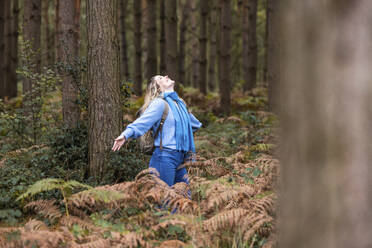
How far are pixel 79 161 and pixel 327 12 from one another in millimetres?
5953

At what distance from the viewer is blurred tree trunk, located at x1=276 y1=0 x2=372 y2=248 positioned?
1.59m

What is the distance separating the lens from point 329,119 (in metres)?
1.61

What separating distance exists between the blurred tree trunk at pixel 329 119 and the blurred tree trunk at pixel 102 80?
4932 millimetres

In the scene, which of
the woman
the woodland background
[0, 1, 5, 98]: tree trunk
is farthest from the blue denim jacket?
[0, 1, 5, 98]: tree trunk

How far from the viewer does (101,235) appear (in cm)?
415

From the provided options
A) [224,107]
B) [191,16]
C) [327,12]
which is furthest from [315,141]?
[191,16]

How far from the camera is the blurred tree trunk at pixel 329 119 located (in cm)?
159

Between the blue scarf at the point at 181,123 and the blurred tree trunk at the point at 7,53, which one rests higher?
the blurred tree trunk at the point at 7,53

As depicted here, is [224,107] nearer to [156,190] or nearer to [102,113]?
[102,113]

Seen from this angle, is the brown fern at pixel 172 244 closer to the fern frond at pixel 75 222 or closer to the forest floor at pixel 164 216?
the forest floor at pixel 164 216

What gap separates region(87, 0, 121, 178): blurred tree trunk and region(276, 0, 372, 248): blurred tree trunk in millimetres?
4932

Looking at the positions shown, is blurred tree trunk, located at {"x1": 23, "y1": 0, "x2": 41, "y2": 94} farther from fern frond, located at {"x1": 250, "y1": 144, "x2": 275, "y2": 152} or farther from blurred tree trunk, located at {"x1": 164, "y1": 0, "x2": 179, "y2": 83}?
fern frond, located at {"x1": 250, "y1": 144, "x2": 275, "y2": 152}

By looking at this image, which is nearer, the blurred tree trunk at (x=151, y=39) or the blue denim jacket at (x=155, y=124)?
the blue denim jacket at (x=155, y=124)

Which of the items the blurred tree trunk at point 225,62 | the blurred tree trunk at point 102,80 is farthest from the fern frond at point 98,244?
the blurred tree trunk at point 225,62
